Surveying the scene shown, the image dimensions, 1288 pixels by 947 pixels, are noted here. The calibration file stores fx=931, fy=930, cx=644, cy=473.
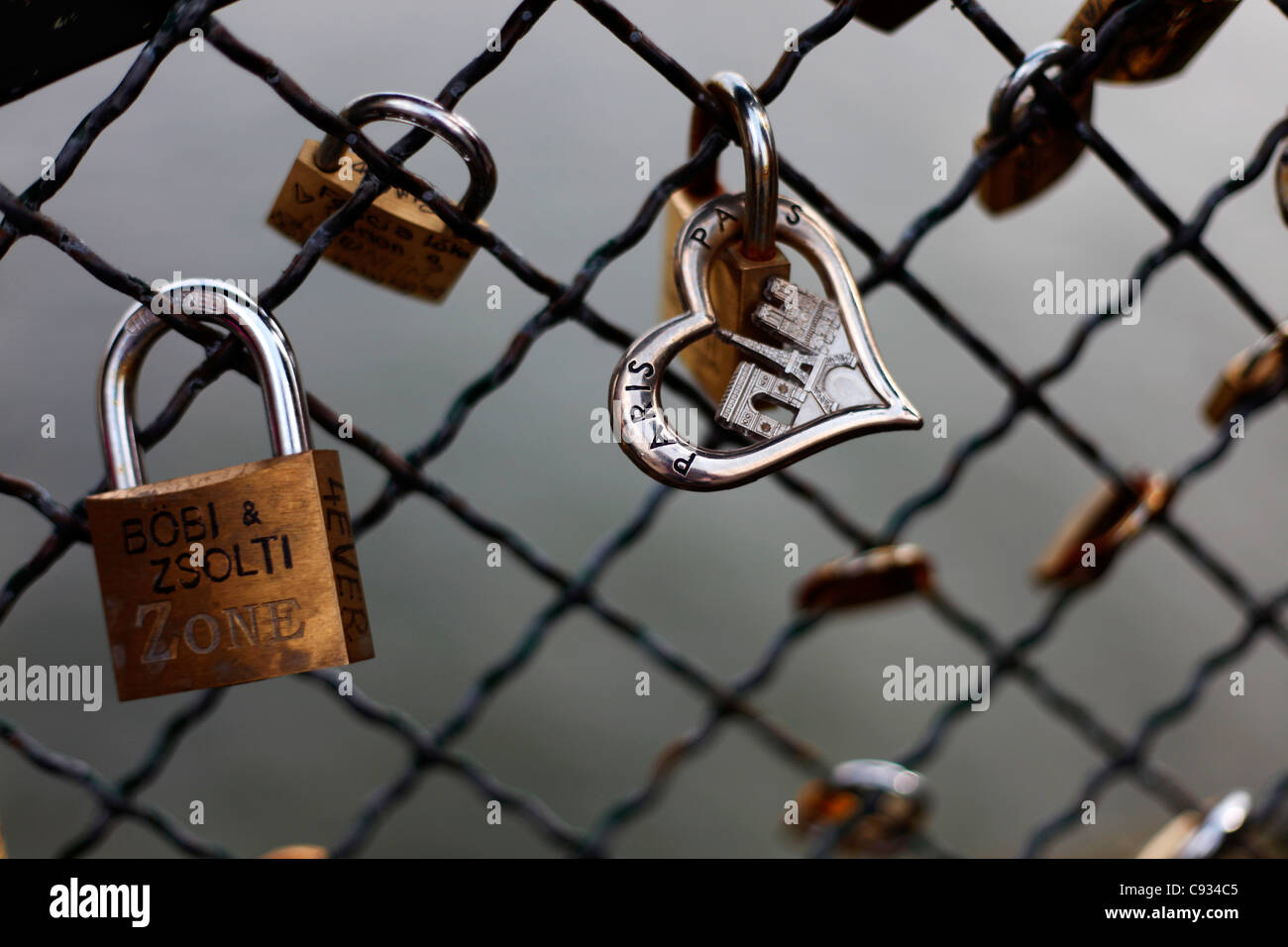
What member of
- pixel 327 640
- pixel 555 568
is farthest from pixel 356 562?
pixel 555 568

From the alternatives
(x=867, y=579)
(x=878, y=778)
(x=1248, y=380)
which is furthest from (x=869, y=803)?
(x=1248, y=380)

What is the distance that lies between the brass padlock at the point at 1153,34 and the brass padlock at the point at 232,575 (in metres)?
0.56

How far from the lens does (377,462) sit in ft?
2.00

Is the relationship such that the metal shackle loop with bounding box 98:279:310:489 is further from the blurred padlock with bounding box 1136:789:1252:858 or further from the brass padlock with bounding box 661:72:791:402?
the blurred padlock with bounding box 1136:789:1252:858

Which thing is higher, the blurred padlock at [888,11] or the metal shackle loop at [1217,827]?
the blurred padlock at [888,11]

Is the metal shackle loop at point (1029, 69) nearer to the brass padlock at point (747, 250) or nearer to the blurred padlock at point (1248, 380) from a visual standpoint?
the brass padlock at point (747, 250)

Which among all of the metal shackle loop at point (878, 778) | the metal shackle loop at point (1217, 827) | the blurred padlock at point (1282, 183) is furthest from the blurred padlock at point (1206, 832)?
the blurred padlock at point (1282, 183)

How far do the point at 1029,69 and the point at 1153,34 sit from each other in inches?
3.9

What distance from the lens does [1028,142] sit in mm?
639

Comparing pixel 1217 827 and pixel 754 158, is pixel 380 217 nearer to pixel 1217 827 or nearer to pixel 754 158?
pixel 754 158

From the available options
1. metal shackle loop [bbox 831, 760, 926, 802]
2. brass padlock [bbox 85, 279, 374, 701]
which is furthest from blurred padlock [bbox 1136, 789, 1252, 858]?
brass padlock [bbox 85, 279, 374, 701]

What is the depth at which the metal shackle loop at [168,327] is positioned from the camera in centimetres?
47

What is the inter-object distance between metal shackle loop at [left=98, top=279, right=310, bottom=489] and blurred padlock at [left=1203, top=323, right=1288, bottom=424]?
2.68 feet

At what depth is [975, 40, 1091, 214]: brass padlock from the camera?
599 millimetres
